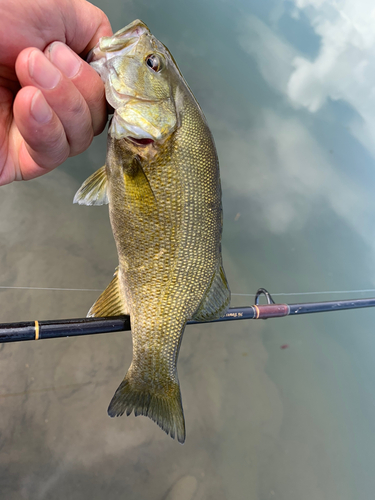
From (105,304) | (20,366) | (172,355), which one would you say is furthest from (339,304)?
(20,366)

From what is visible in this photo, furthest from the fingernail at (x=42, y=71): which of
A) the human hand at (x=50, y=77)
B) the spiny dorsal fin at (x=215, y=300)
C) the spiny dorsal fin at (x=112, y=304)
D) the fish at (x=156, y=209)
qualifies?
the spiny dorsal fin at (x=215, y=300)

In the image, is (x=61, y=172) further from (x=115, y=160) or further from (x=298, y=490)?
(x=298, y=490)

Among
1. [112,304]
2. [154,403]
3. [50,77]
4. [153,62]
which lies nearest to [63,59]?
[50,77]

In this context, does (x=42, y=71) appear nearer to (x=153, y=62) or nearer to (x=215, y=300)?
(x=153, y=62)

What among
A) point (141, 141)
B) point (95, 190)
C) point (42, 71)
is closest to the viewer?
point (42, 71)

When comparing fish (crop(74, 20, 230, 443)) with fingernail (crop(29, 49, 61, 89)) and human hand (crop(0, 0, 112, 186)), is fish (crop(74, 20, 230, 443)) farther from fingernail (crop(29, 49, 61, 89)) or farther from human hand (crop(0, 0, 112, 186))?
fingernail (crop(29, 49, 61, 89))

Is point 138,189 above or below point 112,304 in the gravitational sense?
above
